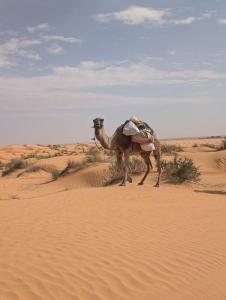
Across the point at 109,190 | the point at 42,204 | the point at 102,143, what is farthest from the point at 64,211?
the point at 102,143

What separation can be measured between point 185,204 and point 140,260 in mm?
5061

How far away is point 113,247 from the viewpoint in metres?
6.56

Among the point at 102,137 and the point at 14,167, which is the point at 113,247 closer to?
the point at 102,137

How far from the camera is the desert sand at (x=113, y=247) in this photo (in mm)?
4996

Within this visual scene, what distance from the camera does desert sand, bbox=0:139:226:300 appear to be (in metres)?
5.00

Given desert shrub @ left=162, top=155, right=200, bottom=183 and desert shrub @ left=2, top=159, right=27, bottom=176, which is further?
desert shrub @ left=2, top=159, right=27, bottom=176

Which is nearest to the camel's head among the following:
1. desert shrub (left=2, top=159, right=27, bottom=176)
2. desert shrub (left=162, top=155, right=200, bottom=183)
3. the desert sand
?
the desert sand

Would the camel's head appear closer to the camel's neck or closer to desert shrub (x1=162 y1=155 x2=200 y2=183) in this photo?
the camel's neck

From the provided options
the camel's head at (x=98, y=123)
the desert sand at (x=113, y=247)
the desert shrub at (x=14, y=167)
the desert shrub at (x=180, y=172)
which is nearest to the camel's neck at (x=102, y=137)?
the camel's head at (x=98, y=123)

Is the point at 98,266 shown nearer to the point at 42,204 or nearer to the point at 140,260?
the point at 140,260

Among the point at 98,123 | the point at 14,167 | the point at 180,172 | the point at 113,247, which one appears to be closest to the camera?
the point at 113,247

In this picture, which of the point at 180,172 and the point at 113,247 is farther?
the point at 180,172

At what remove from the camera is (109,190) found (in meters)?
12.2

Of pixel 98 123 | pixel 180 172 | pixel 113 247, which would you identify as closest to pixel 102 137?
pixel 98 123
